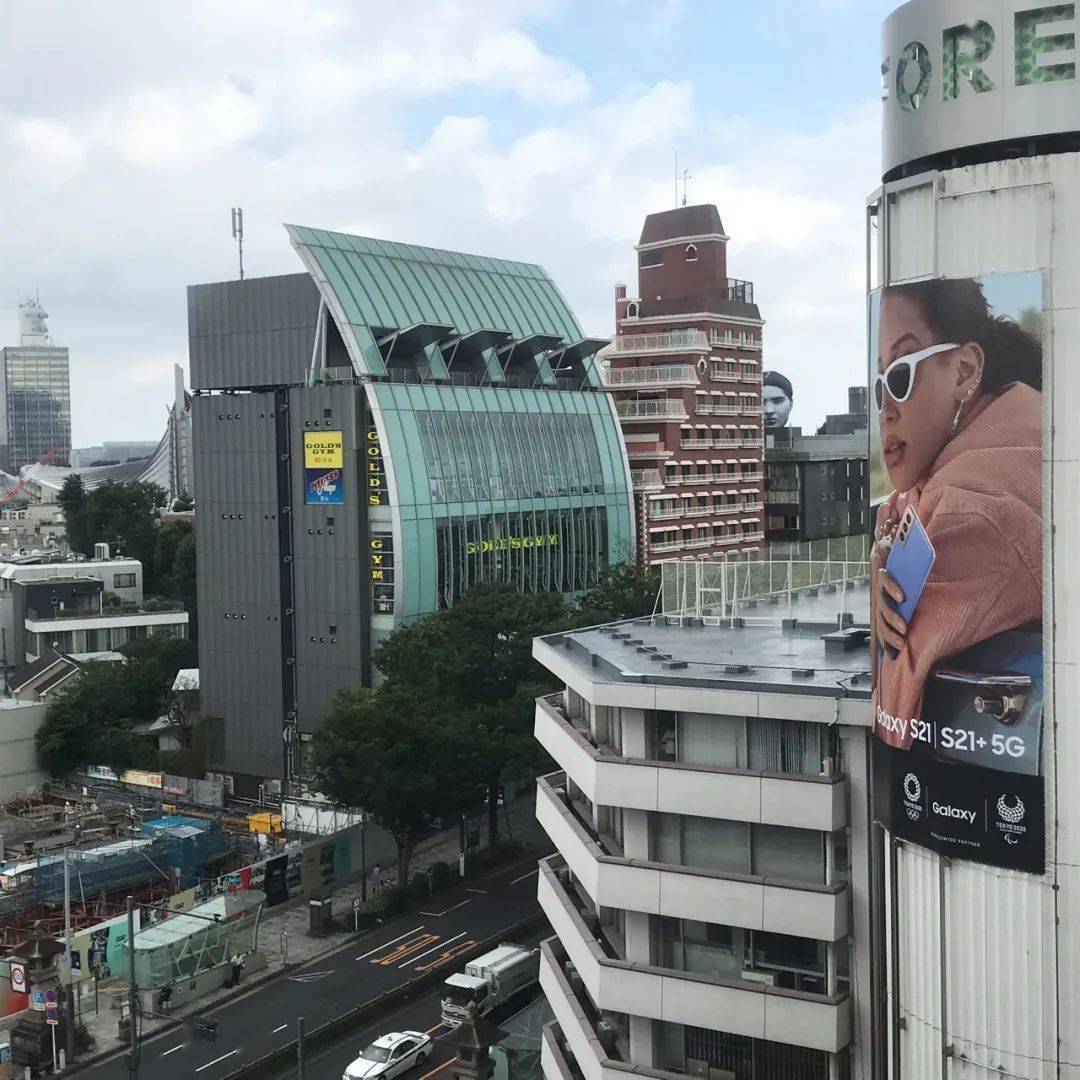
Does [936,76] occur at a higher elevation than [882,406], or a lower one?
higher

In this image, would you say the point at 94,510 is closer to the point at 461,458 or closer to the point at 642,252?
the point at 642,252

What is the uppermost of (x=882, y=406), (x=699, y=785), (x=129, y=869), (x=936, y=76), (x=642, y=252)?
(x=642, y=252)

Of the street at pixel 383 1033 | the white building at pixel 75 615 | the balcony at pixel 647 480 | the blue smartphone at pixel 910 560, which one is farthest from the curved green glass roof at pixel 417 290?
the blue smartphone at pixel 910 560

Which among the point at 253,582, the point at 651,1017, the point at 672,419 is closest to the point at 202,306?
the point at 253,582

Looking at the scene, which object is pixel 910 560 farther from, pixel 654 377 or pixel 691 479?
pixel 654 377

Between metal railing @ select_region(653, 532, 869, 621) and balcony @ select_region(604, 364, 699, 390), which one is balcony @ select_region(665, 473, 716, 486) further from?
metal railing @ select_region(653, 532, 869, 621)

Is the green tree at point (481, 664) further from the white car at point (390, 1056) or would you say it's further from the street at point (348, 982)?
the white car at point (390, 1056)

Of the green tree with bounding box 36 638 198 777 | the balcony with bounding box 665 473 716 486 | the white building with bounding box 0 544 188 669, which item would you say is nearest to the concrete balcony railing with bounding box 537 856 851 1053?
the green tree with bounding box 36 638 198 777
